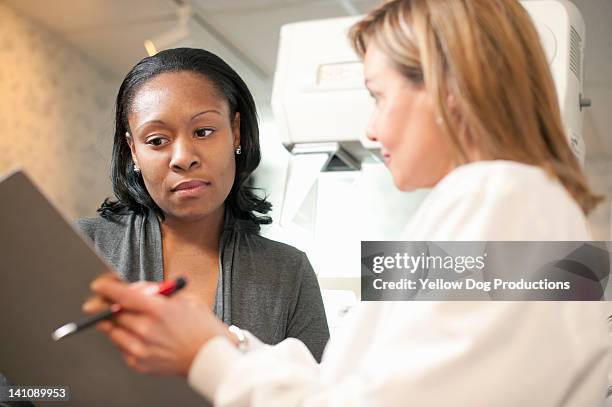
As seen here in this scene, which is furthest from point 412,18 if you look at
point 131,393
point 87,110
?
point 87,110

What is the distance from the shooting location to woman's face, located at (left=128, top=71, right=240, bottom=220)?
3.92 feet

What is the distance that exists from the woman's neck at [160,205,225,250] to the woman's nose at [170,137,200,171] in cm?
13

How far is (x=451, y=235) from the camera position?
62 cm

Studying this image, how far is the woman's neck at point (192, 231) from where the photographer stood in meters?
1.29

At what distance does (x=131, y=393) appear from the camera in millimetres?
784

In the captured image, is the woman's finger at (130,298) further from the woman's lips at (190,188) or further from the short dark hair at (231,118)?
the short dark hair at (231,118)

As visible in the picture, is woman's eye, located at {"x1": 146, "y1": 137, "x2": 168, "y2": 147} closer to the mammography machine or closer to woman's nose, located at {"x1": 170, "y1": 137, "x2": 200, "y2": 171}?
woman's nose, located at {"x1": 170, "y1": 137, "x2": 200, "y2": 171}

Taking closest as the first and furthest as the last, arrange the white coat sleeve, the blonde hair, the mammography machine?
1. the white coat sleeve
2. the blonde hair
3. the mammography machine

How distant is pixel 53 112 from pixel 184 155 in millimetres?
2447

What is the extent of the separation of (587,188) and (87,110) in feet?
10.4

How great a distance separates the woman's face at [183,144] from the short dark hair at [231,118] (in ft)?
0.11

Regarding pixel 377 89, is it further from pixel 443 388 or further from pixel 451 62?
pixel 443 388

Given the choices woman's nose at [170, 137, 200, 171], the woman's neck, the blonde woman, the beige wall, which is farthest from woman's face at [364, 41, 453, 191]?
the beige wall

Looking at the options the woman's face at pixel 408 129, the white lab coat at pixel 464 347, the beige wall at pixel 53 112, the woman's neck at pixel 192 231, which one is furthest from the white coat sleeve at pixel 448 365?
the beige wall at pixel 53 112
